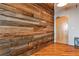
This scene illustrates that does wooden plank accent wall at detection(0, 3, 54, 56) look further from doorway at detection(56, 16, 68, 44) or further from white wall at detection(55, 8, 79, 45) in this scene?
white wall at detection(55, 8, 79, 45)

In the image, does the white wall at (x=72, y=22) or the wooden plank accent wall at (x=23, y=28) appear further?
the white wall at (x=72, y=22)

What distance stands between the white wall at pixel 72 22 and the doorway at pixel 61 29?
50 millimetres

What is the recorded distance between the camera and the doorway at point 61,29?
63.6 inches

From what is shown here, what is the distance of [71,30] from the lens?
1.66 meters

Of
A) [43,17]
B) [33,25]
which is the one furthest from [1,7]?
[43,17]

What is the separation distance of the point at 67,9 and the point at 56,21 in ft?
0.73

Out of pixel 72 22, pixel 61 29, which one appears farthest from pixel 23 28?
pixel 72 22

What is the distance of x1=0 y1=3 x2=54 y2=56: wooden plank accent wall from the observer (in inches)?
47.4

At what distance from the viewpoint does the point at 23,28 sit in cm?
146

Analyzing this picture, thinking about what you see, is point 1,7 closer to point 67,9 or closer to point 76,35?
point 67,9

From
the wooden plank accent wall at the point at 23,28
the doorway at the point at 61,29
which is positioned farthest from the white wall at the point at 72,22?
the wooden plank accent wall at the point at 23,28

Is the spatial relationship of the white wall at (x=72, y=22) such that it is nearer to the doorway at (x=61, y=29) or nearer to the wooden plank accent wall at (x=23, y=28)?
the doorway at (x=61, y=29)

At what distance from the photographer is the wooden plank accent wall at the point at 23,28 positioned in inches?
47.4

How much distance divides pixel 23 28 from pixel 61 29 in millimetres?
541
